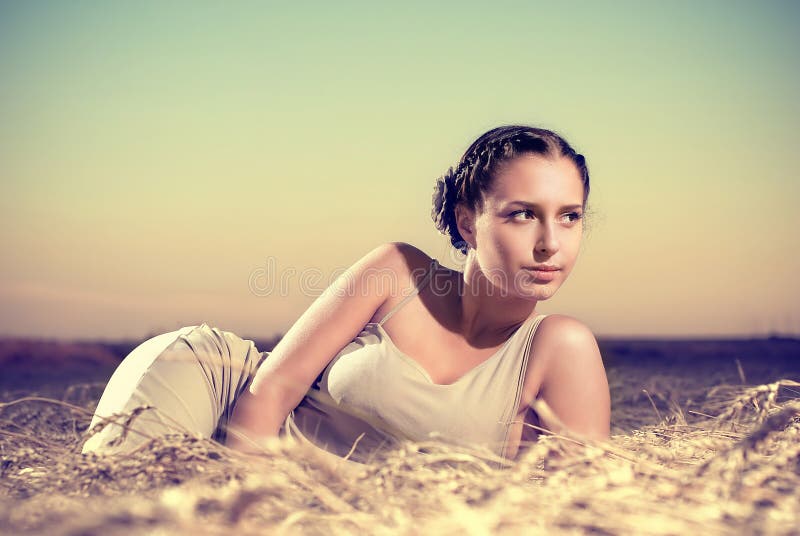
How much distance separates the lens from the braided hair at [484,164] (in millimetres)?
2365

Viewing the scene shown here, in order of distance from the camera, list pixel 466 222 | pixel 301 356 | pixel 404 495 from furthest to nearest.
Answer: pixel 466 222
pixel 301 356
pixel 404 495

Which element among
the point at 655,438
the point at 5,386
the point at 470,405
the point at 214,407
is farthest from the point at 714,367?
the point at 5,386

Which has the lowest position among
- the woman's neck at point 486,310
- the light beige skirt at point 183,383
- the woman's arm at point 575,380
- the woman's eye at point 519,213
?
the light beige skirt at point 183,383

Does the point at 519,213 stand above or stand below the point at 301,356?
above

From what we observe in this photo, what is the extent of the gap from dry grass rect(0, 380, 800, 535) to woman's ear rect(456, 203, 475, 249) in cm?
93

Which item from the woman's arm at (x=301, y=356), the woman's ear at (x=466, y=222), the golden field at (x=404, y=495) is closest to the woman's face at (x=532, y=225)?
A: the woman's ear at (x=466, y=222)

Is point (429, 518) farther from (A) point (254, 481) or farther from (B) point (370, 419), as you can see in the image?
(B) point (370, 419)

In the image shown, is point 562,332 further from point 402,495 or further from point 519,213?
point 402,495

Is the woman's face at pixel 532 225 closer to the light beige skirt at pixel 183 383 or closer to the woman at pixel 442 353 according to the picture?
the woman at pixel 442 353

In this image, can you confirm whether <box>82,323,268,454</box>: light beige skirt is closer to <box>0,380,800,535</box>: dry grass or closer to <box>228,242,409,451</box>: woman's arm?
<box>228,242,409,451</box>: woman's arm

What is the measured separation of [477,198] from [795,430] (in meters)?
1.07

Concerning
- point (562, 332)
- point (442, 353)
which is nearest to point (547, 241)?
point (562, 332)

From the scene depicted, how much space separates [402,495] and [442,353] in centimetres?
116

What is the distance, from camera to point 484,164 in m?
2.43
